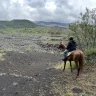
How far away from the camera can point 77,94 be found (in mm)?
10688

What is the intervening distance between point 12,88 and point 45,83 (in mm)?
1909

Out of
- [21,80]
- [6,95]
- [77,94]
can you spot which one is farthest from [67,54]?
[6,95]

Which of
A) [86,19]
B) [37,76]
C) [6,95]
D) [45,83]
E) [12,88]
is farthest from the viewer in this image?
[86,19]

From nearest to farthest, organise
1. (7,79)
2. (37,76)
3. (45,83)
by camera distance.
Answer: (45,83) < (7,79) < (37,76)

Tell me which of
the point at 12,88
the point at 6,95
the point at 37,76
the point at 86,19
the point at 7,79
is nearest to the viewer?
the point at 6,95

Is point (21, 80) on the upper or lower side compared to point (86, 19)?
lower

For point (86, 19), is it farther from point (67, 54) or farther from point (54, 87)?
point (54, 87)

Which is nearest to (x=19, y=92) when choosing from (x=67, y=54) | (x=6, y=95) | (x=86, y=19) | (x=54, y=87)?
(x=6, y=95)

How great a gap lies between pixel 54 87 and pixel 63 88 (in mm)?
464

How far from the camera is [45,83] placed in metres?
12.4

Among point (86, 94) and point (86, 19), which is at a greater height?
point (86, 19)

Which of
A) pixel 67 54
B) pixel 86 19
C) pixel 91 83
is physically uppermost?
pixel 86 19

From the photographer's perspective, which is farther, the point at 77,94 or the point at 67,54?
the point at 67,54

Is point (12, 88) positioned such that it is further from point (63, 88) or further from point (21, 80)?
point (63, 88)
